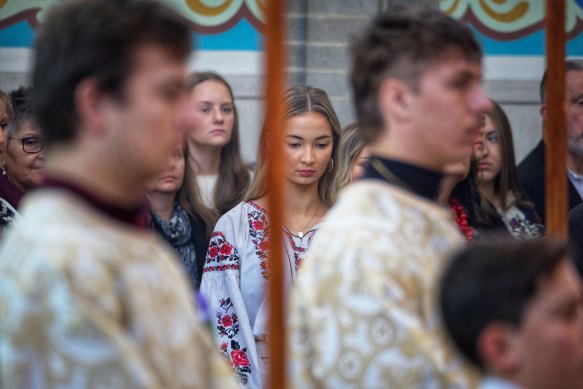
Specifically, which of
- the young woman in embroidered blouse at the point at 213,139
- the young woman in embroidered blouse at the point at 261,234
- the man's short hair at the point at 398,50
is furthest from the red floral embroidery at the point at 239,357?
the man's short hair at the point at 398,50

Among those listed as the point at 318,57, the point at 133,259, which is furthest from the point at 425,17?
the point at 318,57

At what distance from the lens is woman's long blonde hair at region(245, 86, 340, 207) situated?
433 centimetres

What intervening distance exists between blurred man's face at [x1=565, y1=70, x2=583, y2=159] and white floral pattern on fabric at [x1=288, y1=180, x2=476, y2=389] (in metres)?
2.44

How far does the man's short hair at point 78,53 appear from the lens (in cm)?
197

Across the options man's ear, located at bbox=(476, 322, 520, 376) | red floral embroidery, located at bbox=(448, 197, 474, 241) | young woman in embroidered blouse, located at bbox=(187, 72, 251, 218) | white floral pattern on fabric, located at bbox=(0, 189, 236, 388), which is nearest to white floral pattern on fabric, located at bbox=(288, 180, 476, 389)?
man's ear, located at bbox=(476, 322, 520, 376)

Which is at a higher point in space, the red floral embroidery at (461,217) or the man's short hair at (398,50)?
the man's short hair at (398,50)

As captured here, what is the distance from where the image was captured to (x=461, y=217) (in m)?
3.83

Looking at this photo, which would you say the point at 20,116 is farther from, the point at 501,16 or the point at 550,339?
the point at 501,16

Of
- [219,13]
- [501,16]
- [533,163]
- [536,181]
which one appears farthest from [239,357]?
[501,16]

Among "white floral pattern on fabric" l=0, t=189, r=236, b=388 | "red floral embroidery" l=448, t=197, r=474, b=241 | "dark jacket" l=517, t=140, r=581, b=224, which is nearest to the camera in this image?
"white floral pattern on fabric" l=0, t=189, r=236, b=388

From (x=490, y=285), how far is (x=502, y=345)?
10cm

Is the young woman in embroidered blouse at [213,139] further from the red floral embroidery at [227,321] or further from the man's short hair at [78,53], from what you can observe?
the man's short hair at [78,53]

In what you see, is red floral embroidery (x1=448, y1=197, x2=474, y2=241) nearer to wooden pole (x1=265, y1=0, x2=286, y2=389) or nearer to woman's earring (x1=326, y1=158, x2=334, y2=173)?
woman's earring (x1=326, y1=158, x2=334, y2=173)

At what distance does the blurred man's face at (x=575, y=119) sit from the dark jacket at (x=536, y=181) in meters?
0.13
